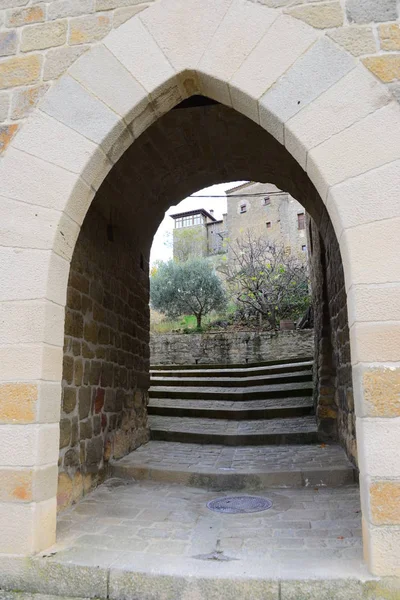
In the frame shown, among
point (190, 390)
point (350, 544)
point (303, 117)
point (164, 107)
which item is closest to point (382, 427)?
point (350, 544)

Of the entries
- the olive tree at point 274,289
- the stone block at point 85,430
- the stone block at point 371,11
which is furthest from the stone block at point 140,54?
the olive tree at point 274,289

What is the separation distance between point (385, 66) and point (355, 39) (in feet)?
0.76

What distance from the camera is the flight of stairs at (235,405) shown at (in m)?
5.18

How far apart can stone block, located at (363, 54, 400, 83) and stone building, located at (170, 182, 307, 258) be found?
19.7 m

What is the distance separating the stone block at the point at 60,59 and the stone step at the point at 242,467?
3265mm

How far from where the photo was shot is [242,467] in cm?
Result: 402

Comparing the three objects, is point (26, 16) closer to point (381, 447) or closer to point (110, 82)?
point (110, 82)

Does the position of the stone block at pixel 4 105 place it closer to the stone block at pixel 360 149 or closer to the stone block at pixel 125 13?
the stone block at pixel 125 13

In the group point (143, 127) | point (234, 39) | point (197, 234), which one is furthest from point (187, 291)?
point (197, 234)

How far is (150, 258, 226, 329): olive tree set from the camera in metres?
14.5

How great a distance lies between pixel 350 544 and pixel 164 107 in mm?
2753

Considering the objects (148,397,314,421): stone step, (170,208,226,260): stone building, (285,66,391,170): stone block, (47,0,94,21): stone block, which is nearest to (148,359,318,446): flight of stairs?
(148,397,314,421): stone step

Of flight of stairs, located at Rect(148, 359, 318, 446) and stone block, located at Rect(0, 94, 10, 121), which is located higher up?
stone block, located at Rect(0, 94, 10, 121)

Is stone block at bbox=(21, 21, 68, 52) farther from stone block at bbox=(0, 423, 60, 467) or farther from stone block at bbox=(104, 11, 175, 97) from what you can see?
stone block at bbox=(0, 423, 60, 467)
